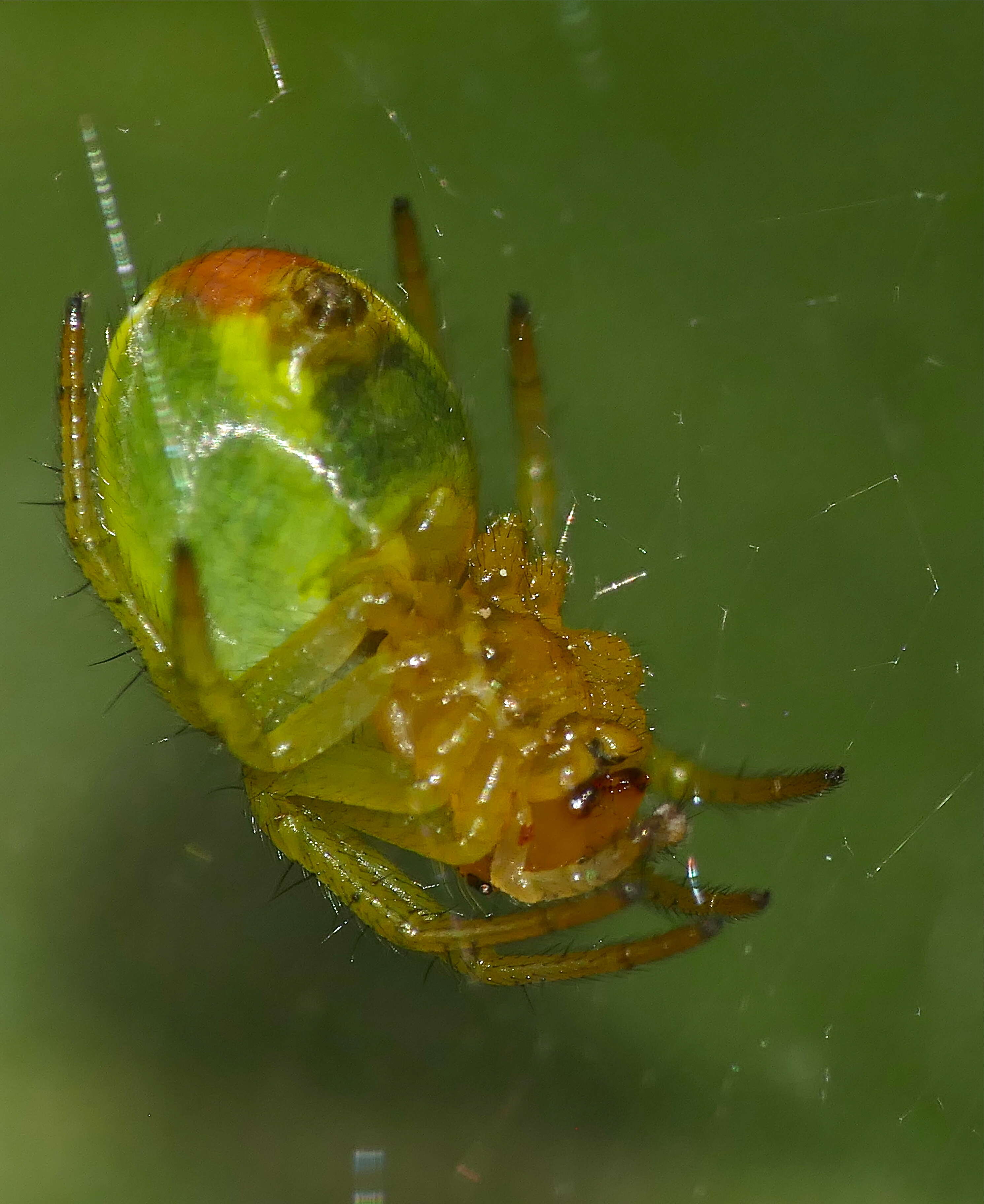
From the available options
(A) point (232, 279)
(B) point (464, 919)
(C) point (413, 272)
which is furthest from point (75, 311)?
(B) point (464, 919)

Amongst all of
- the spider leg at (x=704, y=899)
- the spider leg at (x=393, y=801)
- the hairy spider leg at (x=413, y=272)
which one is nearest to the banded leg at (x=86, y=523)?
the spider leg at (x=393, y=801)

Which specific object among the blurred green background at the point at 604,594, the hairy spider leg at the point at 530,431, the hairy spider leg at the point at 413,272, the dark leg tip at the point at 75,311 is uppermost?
the dark leg tip at the point at 75,311

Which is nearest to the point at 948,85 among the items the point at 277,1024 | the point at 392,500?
the point at 392,500

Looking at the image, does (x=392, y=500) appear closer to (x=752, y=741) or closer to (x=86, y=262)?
(x=752, y=741)

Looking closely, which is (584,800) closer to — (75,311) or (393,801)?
(393,801)

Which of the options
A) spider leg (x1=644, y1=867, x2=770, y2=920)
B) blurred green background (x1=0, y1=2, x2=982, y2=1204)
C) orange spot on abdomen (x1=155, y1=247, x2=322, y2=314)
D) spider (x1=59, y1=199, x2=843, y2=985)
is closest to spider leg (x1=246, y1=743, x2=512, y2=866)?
spider (x1=59, y1=199, x2=843, y2=985)

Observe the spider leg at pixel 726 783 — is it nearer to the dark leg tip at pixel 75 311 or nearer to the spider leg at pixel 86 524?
the spider leg at pixel 86 524
